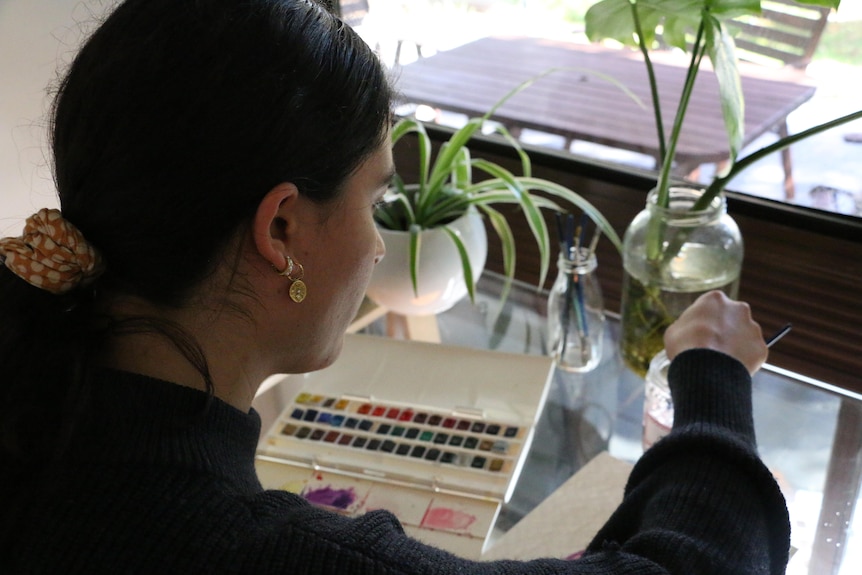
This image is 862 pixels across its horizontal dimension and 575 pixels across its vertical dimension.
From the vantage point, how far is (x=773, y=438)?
3.41 ft

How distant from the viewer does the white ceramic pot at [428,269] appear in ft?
3.82

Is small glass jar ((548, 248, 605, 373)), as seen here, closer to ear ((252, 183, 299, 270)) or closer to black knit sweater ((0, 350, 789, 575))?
black knit sweater ((0, 350, 789, 575))

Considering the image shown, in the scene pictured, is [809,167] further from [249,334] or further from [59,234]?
[59,234]

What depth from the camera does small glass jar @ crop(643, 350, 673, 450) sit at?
38.8 inches

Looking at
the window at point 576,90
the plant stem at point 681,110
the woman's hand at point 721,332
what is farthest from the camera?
the window at point 576,90

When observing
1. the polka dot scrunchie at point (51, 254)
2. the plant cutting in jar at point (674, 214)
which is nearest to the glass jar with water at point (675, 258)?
the plant cutting in jar at point (674, 214)

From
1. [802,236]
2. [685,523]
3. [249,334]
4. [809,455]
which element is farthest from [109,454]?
[802,236]

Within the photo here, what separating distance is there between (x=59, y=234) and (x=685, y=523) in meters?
0.53

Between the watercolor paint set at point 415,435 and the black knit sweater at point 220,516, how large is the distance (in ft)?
0.72

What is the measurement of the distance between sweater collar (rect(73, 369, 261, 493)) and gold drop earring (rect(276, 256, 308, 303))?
0.34 feet

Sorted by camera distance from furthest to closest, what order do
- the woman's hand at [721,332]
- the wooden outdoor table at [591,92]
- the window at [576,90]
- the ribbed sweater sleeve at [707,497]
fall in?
the wooden outdoor table at [591,92]
the window at [576,90]
the woman's hand at [721,332]
the ribbed sweater sleeve at [707,497]

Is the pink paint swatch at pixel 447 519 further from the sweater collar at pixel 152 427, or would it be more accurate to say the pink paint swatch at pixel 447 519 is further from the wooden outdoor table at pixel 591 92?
the wooden outdoor table at pixel 591 92

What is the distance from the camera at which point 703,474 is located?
2.53ft

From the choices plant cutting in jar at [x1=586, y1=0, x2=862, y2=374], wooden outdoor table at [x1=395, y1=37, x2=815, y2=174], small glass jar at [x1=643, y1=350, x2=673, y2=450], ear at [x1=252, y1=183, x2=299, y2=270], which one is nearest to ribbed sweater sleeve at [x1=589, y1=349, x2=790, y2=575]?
small glass jar at [x1=643, y1=350, x2=673, y2=450]
